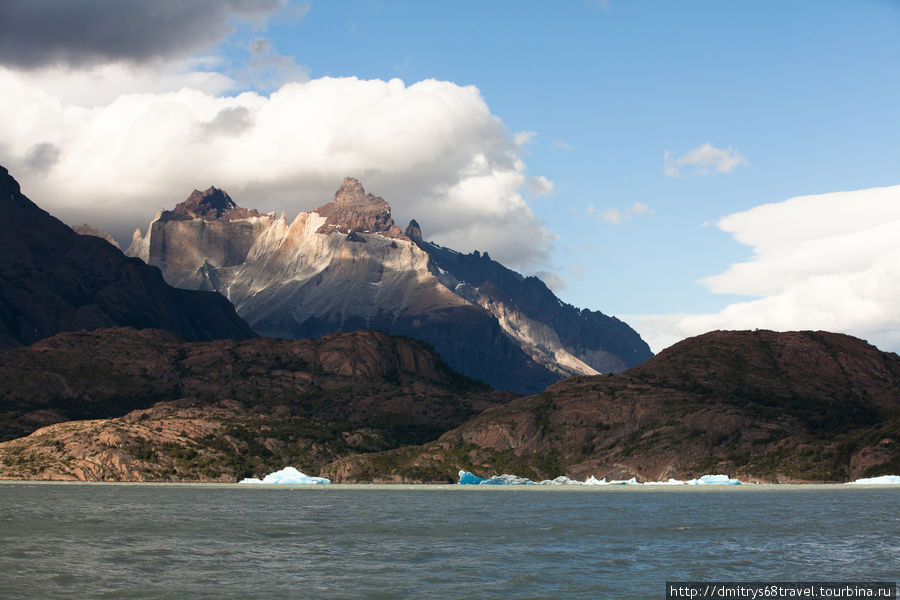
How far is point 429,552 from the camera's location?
9981 centimetres

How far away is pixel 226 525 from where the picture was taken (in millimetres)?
136500

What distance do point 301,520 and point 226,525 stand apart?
1605 cm

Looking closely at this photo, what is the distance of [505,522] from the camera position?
144 meters

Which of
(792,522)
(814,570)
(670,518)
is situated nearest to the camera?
(814,570)

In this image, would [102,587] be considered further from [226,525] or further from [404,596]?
[226,525]

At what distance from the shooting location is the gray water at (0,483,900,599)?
74.6m

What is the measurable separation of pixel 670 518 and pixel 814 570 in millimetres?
69651

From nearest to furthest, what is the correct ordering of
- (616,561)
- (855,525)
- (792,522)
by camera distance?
(616,561), (855,525), (792,522)

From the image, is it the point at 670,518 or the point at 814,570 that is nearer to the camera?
the point at 814,570

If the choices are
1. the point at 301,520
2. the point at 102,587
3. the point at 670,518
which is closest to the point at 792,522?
the point at 670,518

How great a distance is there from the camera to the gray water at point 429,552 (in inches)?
2938

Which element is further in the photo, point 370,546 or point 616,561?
point 370,546

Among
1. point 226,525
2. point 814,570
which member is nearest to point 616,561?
point 814,570

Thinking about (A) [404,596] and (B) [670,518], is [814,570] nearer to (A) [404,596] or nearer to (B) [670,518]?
(A) [404,596]
